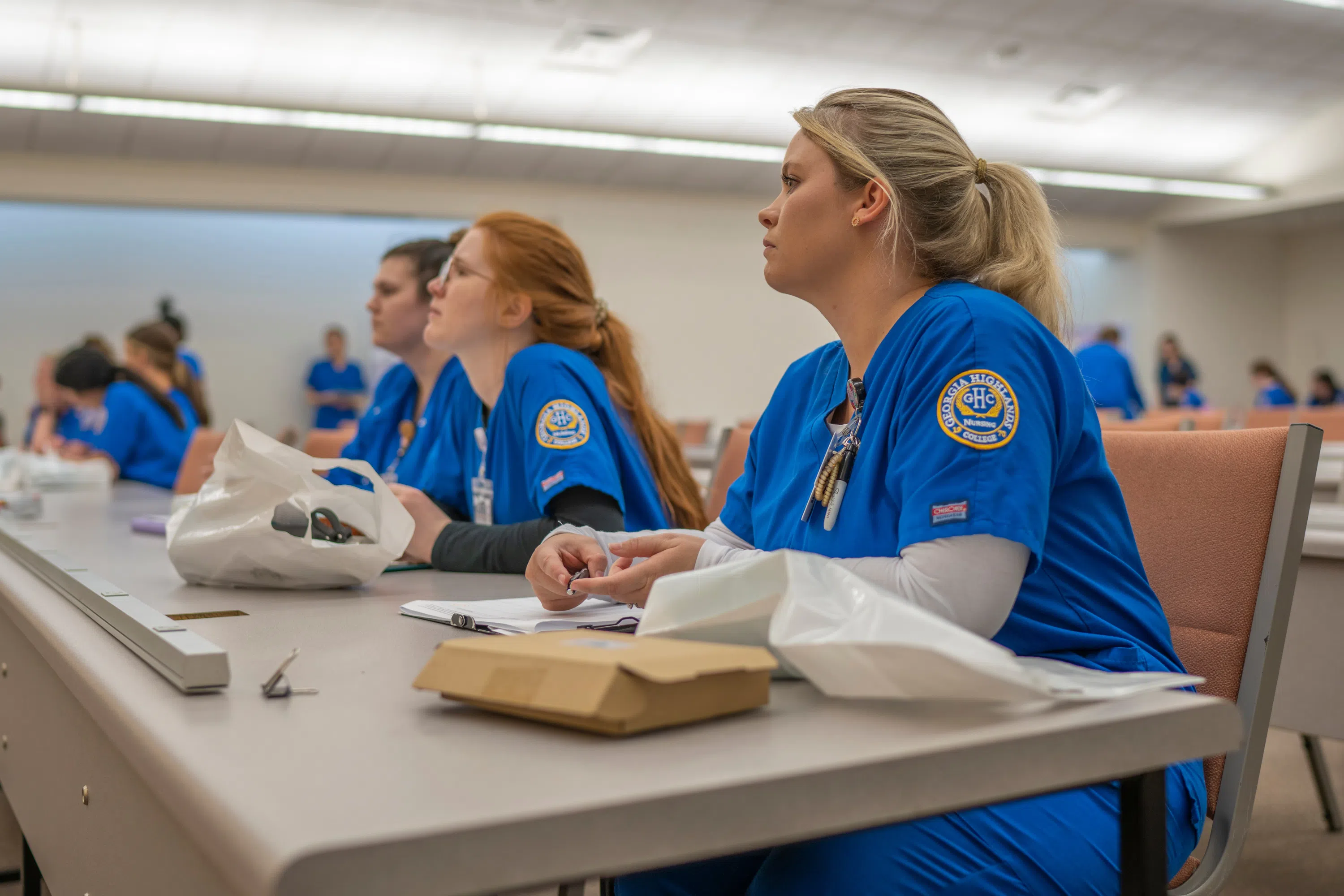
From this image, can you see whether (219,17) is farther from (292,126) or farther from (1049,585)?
(1049,585)

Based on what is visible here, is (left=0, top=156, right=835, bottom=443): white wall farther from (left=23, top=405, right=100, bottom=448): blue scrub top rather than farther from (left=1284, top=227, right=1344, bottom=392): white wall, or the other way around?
(left=1284, top=227, right=1344, bottom=392): white wall

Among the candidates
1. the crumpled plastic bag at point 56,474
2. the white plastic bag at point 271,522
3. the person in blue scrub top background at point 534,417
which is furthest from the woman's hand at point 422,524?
the crumpled plastic bag at point 56,474

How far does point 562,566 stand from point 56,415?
20.1ft

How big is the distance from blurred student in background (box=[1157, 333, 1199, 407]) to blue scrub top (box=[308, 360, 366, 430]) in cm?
801

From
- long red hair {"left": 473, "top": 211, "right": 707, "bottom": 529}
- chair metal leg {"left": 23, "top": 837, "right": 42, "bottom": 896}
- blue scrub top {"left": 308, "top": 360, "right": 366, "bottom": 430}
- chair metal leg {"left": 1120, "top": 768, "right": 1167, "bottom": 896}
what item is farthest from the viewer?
blue scrub top {"left": 308, "top": 360, "right": 366, "bottom": 430}

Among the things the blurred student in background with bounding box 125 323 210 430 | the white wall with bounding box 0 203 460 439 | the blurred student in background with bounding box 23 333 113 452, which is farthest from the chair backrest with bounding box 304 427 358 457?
the white wall with bounding box 0 203 460 439

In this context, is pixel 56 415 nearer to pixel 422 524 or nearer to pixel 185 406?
pixel 185 406

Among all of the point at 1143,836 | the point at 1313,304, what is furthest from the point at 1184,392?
the point at 1143,836

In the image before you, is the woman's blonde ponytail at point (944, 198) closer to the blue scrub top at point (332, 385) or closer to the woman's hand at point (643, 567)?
the woman's hand at point (643, 567)

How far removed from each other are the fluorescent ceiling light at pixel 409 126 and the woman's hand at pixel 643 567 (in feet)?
23.7

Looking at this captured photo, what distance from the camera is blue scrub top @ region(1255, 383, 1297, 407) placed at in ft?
37.6

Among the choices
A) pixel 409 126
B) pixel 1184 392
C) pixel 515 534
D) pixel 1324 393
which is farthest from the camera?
pixel 1324 393

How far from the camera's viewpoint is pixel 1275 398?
456 inches

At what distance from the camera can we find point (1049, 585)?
1.01 metres
